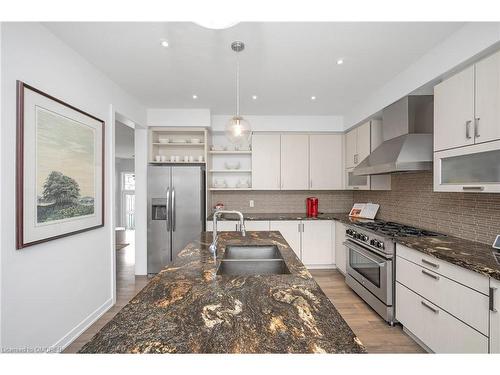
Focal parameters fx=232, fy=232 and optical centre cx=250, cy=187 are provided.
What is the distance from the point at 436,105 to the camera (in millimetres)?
1976

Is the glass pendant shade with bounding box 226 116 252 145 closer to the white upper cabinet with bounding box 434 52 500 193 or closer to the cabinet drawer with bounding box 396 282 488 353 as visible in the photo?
the white upper cabinet with bounding box 434 52 500 193

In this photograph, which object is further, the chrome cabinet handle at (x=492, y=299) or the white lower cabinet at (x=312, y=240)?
the white lower cabinet at (x=312, y=240)

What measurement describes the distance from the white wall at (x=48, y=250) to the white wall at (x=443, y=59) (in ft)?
10.2

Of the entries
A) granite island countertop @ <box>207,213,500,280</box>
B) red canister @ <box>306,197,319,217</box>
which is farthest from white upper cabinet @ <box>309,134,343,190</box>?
granite island countertop @ <box>207,213,500,280</box>

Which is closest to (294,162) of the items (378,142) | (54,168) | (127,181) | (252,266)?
(378,142)

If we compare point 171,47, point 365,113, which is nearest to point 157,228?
point 171,47

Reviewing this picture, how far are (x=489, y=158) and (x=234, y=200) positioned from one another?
3.32m

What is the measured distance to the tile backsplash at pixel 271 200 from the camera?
4.26 m

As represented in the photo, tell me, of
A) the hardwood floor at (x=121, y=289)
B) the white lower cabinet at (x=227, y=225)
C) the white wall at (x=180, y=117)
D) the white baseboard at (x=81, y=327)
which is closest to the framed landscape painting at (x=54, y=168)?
the white baseboard at (x=81, y=327)

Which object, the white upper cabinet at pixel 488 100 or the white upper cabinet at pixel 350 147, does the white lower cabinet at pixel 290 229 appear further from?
the white upper cabinet at pixel 488 100

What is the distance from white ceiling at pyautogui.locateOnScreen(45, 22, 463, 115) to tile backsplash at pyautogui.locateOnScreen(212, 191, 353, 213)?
5.67ft

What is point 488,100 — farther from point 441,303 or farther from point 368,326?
point 368,326

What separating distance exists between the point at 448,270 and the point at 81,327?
10.1 ft

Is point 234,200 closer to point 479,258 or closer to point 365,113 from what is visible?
point 365,113
